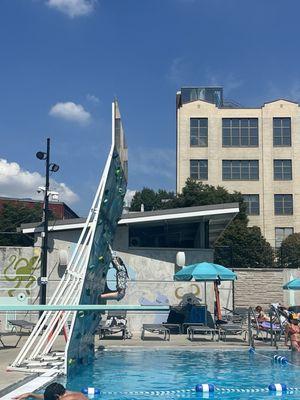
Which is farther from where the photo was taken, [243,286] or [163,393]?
[243,286]

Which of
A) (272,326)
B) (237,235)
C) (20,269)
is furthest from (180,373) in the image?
(237,235)

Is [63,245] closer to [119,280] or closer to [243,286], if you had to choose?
[119,280]

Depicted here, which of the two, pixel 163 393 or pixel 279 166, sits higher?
pixel 279 166

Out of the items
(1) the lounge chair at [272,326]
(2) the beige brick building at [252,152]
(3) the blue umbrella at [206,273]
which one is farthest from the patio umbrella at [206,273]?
(2) the beige brick building at [252,152]

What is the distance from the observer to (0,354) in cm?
1437

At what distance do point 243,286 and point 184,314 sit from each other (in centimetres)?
856

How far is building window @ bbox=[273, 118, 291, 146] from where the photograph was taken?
64.1 m

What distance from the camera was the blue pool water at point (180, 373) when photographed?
10440 mm

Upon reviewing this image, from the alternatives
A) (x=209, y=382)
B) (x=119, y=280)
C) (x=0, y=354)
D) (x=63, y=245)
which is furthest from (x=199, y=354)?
(x=63, y=245)

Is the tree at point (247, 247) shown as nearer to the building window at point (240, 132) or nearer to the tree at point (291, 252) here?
the tree at point (291, 252)

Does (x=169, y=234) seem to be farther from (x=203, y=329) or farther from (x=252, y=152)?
(x=252, y=152)

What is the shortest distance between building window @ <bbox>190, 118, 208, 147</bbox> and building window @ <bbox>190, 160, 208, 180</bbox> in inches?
75.2

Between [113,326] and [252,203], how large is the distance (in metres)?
46.5

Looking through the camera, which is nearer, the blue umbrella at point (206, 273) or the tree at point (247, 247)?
the blue umbrella at point (206, 273)
